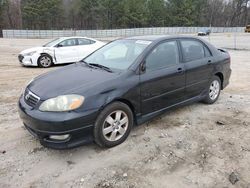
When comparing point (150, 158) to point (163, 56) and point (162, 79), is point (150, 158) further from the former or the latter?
point (163, 56)

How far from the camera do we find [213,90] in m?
5.23

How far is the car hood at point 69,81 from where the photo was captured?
325 centimetres

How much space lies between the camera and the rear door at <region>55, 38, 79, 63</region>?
10079 mm

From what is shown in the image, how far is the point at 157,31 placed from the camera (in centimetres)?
5738

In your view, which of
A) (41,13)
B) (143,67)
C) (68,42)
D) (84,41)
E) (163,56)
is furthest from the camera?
(41,13)

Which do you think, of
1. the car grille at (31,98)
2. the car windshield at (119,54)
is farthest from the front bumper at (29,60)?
the car grille at (31,98)

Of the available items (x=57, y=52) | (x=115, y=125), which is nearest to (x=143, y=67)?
(x=115, y=125)

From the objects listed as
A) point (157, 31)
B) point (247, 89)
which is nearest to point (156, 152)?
point (247, 89)

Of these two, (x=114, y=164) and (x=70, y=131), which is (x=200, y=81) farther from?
(x=70, y=131)

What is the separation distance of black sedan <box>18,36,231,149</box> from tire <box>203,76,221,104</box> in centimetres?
9

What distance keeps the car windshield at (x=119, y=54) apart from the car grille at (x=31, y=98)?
1197mm

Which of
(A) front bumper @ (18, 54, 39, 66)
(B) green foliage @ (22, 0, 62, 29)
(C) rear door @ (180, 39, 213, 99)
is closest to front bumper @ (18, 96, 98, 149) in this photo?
(C) rear door @ (180, 39, 213, 99)

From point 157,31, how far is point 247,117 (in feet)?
180

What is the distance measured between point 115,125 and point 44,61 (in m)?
7.24
